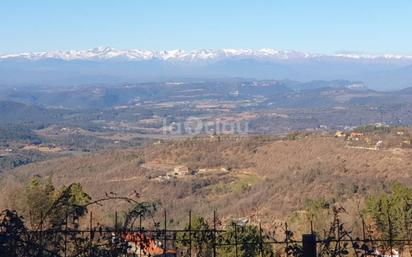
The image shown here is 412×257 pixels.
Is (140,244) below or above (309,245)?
below

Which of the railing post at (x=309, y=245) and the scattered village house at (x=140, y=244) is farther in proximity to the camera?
the scattered village house at (x=140, y=244)

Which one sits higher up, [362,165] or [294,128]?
[362,165]

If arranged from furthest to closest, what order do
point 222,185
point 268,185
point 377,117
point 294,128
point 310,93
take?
point 310,93, point 377,117, point 294,128, point 222,185, point 268,185

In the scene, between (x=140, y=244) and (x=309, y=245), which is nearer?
(x=309, y=245)

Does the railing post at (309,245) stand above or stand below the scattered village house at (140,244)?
above

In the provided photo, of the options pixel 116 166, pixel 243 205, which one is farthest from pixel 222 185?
pixel 116 166

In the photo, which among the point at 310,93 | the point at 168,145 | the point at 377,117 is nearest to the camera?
the point at 168,145

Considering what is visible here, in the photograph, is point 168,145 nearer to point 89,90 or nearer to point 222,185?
point 222,185

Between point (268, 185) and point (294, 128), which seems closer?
point (268, 185)
